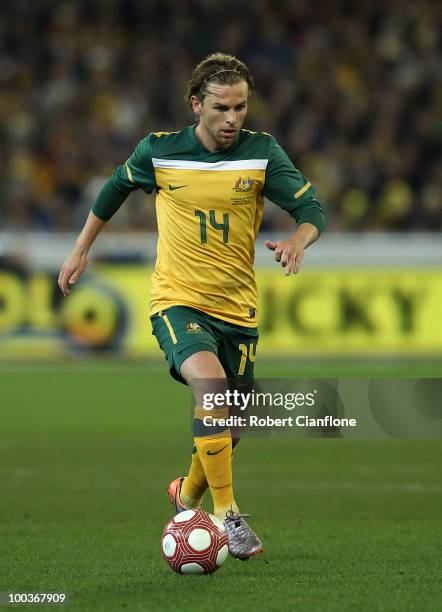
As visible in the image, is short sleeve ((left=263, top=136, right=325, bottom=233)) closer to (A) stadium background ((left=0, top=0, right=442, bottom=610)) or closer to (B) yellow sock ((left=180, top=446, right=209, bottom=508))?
(B) yellow sock ((left=180, top=446, right=209, bottom=508))

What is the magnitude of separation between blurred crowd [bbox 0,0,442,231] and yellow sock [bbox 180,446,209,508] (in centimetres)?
1210

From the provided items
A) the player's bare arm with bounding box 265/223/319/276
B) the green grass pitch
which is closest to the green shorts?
the player's bare arm with bounding box 265/223/319/276

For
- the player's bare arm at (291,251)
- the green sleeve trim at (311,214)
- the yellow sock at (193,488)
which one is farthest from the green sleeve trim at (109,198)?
the yellow sock at (193,488)

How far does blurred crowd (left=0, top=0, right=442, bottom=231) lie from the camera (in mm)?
19984

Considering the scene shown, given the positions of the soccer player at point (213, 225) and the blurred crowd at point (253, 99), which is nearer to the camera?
the soccer player at point (213, 225)

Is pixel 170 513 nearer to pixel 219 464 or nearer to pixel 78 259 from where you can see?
pixel 219 464

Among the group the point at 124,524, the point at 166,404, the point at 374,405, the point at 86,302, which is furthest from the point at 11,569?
the point at 86,302

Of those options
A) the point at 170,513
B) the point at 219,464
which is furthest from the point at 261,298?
the point at 219,464

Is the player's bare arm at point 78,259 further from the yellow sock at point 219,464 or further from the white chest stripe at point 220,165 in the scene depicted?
the yellow sock at point 219,464

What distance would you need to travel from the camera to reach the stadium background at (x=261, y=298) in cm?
649

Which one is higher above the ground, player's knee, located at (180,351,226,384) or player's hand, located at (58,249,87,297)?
player's hand, located at (58,249,87,297)

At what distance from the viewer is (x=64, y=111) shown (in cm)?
2144

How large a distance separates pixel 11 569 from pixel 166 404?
25.9 ft

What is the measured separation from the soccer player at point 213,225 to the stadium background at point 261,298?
2.79 feet
